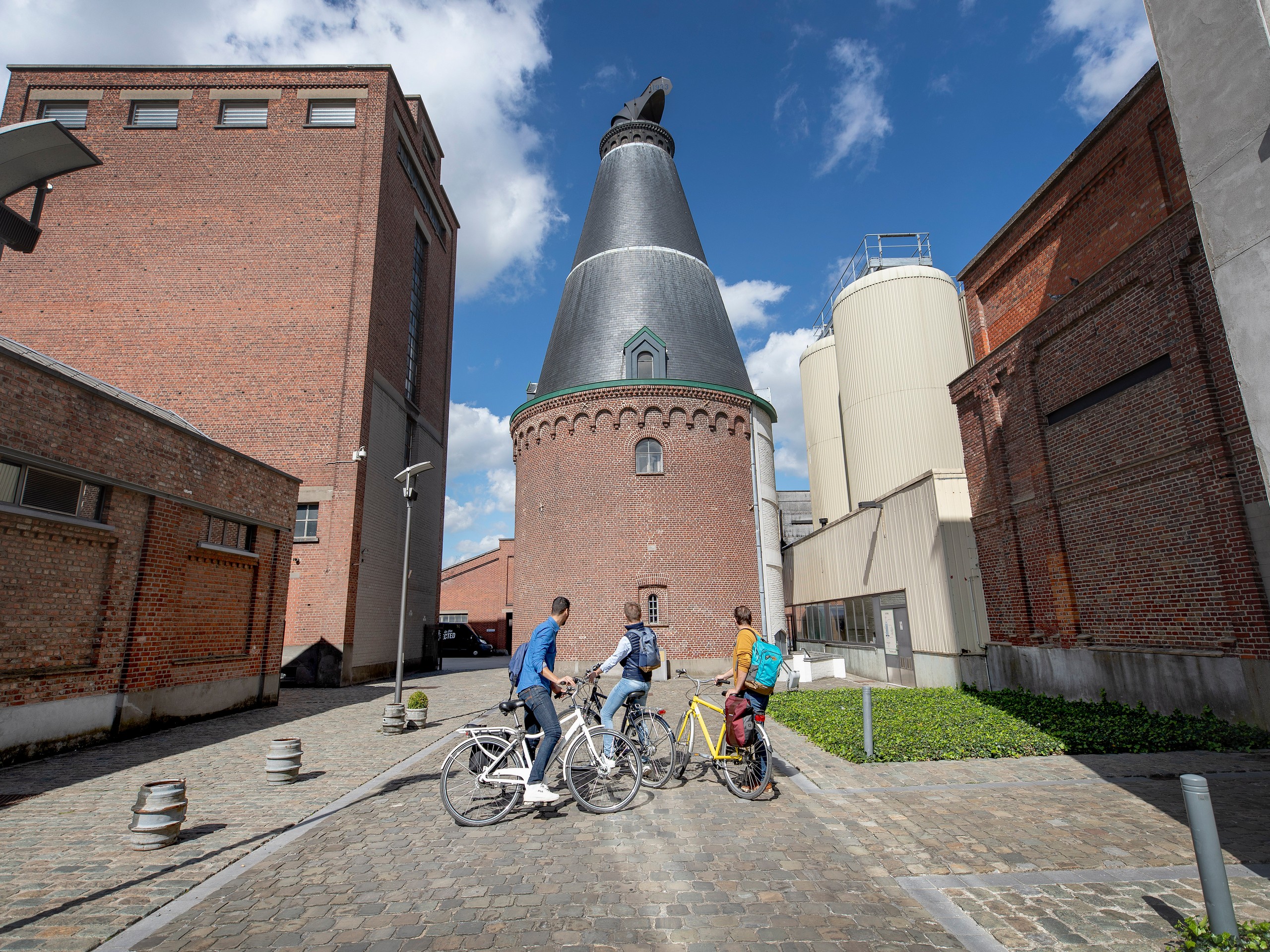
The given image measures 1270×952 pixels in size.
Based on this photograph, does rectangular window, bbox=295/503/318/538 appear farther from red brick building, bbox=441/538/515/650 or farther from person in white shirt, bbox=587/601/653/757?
red brick building, bbox=441/538/515/650

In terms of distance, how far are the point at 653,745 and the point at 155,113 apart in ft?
86.7

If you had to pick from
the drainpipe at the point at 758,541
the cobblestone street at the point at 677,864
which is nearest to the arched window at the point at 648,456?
the drainpipe at the point at 758,541

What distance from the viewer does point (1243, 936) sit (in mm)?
3156

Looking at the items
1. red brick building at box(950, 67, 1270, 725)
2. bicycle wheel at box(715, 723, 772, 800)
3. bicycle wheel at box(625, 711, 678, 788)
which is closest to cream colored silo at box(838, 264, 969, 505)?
red brick building at box(950, 67, 1270, 725)

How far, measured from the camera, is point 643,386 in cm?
2148

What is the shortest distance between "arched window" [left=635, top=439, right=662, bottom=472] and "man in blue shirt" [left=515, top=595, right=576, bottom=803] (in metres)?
15.5

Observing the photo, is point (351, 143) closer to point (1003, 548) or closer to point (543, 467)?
point (543, 467)

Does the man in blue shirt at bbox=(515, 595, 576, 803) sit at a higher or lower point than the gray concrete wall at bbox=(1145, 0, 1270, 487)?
lower

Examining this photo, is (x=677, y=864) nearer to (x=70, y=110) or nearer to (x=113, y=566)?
(x=113, y=566)

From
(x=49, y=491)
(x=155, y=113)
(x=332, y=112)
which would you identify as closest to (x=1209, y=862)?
(x=49, y=491)

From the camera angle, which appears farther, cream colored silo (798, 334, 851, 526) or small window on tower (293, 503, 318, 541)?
cream colored silo (798, 334, 851, 526)

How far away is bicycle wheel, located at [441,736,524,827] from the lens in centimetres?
546

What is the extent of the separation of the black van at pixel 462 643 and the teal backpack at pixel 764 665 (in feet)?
118

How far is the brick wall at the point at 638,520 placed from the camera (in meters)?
20.1
